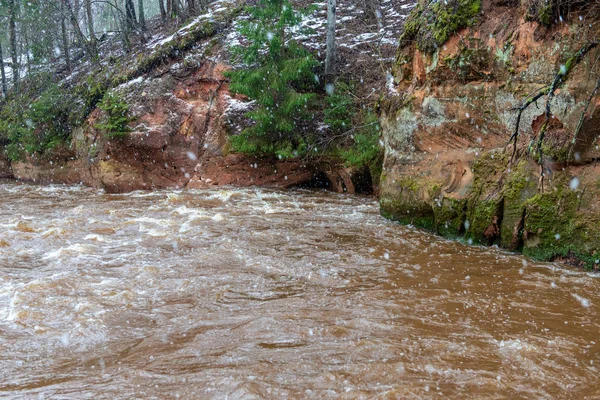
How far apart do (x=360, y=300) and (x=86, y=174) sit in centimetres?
1395

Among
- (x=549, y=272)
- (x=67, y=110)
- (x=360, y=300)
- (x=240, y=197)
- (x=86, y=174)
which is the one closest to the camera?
(x=360, y=300)

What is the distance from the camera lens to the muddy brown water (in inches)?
124

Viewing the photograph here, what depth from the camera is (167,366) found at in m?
3.39

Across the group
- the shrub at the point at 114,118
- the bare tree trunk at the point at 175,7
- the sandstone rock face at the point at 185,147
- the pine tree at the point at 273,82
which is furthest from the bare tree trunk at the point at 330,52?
the bare tree trunk at the point at 175,7

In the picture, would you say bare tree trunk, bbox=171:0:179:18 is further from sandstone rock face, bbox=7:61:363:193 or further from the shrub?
the shrub

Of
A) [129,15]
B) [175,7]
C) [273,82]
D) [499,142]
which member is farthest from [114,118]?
[499,142]

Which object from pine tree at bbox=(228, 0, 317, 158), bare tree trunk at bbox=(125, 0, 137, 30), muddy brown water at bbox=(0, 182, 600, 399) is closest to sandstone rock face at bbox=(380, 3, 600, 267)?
muddy brown water at bbox=(0, 182, 600, 399)

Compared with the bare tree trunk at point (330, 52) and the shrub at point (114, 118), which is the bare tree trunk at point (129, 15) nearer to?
the shrub at point (114, 118)

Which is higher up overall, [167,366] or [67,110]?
[67,110]

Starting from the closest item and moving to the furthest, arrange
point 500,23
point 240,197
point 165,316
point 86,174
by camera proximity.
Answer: point 165,316
point 500,23
point 240,197
point 86,174

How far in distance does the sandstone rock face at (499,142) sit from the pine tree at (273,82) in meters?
4.47

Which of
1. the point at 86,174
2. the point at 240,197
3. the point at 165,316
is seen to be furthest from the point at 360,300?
the point at 86,174

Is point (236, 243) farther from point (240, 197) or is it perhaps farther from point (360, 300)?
point (240, 197)

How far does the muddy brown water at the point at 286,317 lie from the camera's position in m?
3.15
